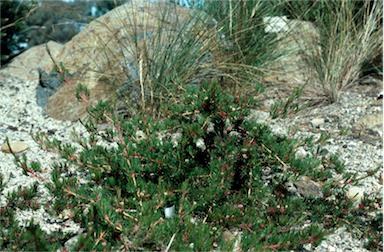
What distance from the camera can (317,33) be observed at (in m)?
4.77

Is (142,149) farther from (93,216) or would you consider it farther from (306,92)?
(306,92)

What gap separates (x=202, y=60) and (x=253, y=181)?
1.45m

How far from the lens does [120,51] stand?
3916 millimetres

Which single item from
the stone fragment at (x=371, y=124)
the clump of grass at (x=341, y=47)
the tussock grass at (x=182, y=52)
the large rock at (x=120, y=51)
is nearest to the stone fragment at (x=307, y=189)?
the tussock grass at (x=182, y=52)

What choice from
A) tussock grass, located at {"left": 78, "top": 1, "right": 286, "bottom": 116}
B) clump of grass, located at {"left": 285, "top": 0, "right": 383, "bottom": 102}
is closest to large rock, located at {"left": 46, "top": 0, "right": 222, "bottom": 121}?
tussock grass, located at {"left": 78, "top": 1, "right": 286, "bottom": 116}

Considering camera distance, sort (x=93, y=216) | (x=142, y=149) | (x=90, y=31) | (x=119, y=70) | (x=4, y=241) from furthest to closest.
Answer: (x=90, y=31), (x=119, y=70), (x=142, y=149), (x=4, y=241), (x=93, y=216)

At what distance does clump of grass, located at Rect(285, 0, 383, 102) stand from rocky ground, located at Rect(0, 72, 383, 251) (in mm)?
158

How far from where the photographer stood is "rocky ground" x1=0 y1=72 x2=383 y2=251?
8.27 ft

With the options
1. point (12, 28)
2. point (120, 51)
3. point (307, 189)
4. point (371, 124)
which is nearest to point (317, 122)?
point (371, 124)

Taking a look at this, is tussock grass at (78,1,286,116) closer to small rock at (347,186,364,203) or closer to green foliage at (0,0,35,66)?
small rock at (347,186,364,203)

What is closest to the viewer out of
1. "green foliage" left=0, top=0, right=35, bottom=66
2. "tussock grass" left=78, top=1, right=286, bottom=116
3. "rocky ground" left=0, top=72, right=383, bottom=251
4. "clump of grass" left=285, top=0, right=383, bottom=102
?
"rocky ground" left=0, top=72, right=383, bottom=251

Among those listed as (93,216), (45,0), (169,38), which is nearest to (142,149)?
(93,216)

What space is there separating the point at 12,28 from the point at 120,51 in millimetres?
2906

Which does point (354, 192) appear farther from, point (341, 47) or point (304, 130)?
point (341, 47)
